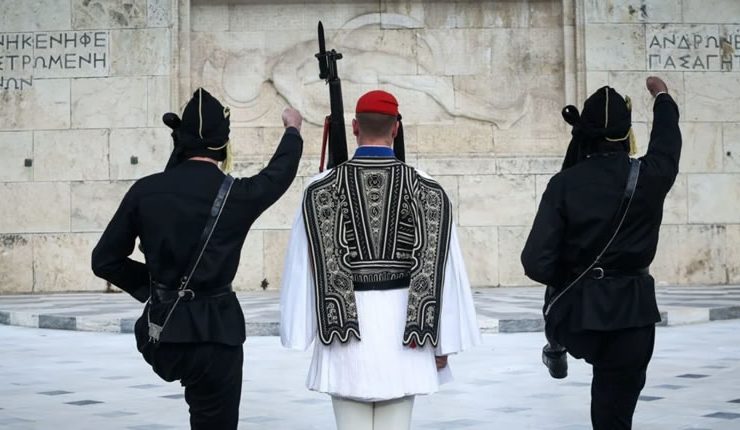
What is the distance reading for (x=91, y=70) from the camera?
53.3 feet

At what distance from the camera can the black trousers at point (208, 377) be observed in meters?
4.45

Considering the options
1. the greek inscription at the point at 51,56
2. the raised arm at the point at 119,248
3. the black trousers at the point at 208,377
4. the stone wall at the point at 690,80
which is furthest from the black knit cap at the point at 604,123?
the greek inscription at the point at 51,56

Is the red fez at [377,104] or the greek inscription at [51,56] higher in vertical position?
the greek inscription at [51,56]

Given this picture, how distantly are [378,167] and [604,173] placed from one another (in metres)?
1.14

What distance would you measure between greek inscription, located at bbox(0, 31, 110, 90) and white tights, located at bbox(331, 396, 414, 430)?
12753mm

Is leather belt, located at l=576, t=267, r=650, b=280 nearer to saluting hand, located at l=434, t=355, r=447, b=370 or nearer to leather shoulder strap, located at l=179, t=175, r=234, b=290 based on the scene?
saluting hand, located at l=434, t=355, r=447, b=370

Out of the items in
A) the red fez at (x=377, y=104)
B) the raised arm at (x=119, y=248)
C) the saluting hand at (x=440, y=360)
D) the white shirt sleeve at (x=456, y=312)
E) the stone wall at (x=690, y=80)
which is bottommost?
the saluting hand at (x=440, y=360)

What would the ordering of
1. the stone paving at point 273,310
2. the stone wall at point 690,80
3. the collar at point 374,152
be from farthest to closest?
1. the stone wall at point 690,80
2. the stone paving at point 273,310
3. the collar at point 374,152

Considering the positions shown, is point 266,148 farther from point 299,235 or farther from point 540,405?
point 299,235

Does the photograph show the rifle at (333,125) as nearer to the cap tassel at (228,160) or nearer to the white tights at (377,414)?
the cap tassel at (228,160)

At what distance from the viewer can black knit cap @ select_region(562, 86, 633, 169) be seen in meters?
4.98

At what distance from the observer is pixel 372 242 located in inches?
168

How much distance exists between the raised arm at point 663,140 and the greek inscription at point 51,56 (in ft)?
39.8

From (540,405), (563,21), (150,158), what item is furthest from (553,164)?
(540,405)
